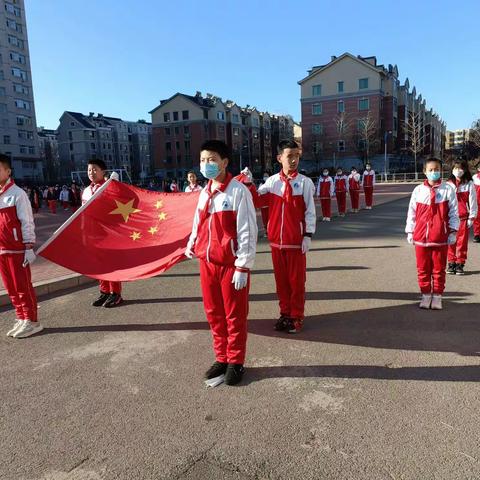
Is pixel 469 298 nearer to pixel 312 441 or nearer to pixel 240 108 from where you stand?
pixel 312 441

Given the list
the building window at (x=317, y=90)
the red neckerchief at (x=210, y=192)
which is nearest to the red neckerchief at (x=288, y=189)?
the red neckerchief at (x=210, y=192)

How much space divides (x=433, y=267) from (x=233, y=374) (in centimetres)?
340

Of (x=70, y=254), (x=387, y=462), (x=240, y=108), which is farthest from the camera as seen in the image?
(x=240, y=108)

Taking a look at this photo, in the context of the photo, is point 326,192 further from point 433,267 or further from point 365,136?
point 365,136

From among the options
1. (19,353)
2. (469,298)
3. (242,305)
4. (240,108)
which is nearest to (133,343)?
(19,353)

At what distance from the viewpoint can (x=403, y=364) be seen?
4.27 metres

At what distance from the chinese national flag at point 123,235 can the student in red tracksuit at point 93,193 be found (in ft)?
0.74

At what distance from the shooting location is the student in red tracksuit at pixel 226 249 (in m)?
3.87

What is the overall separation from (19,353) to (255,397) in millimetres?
2882

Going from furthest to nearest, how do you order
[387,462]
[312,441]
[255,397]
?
1. [255,397]
2. [312,441]
3. [387,462]

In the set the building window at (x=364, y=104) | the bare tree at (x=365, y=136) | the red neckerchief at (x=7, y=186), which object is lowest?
the red neckerchief at (x=7, y=186)

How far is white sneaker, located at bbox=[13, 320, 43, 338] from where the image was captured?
5.38m

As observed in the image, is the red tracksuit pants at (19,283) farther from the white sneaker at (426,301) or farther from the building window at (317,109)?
the building window at (317,109)

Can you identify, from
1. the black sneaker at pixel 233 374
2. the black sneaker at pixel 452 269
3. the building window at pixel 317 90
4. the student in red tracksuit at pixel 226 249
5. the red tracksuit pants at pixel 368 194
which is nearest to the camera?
the student in red tracksuit at pixel 226 249
